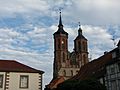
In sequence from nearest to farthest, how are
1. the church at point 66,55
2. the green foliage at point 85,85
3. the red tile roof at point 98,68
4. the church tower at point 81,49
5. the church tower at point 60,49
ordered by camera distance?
the green foliage at point 85,85, the red tile roof at point 98,68, the church at point 66,55, the church tower at point 60,49, the church tower at point 81,49

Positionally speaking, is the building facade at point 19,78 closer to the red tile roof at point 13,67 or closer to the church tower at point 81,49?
the red tile roof at point 13,67

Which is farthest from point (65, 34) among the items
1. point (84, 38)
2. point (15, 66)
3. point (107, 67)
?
point (15, 66)

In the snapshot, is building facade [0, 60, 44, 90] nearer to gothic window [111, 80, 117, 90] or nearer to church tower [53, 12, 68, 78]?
gothic window [111, 80, 117, 90]

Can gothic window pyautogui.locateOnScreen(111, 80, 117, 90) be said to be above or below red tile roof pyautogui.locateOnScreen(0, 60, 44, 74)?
below

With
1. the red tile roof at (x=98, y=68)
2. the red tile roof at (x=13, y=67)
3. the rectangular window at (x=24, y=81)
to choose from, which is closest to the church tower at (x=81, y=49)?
the red tile roof at (x=98, y=68)

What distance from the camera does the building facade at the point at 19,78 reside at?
118 feet

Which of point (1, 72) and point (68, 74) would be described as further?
point (68, 74)

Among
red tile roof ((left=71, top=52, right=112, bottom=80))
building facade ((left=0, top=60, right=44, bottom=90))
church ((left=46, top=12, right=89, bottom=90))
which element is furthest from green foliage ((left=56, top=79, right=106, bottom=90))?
church ((left=46, top=12, right=89, bottom=90))

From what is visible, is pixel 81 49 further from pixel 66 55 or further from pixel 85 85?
pixel 85 85

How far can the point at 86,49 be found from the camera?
356 ft

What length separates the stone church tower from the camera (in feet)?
329

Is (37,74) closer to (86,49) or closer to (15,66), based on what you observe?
(15,66)

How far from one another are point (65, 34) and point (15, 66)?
69.8 m

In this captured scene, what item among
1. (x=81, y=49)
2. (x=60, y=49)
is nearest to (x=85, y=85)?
(x=60, y=49)
